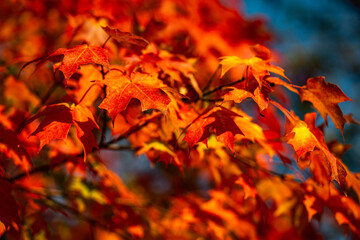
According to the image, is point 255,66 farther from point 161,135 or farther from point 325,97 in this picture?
point 161,135

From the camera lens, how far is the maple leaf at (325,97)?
1236 mm

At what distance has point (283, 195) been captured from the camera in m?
2.01

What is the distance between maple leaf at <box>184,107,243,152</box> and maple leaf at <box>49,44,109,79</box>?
1.32 ft

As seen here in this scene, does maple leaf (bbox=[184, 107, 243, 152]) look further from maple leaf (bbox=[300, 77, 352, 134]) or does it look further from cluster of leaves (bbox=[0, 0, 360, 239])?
maple leaf (bbox=[300, 77, 352, 134])

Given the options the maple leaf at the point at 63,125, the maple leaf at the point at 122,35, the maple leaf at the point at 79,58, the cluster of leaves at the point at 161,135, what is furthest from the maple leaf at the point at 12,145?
the maple leaf at the point at 122,35

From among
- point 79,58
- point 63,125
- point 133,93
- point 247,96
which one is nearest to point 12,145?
point 63,125

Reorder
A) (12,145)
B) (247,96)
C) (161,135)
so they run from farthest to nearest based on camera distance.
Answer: (161,135) < (12,145) < (247,96)

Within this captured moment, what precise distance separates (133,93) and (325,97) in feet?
2.55

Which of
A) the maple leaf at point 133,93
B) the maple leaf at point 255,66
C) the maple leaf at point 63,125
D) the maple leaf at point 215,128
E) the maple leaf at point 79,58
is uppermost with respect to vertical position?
the maple leaf at point 255,66

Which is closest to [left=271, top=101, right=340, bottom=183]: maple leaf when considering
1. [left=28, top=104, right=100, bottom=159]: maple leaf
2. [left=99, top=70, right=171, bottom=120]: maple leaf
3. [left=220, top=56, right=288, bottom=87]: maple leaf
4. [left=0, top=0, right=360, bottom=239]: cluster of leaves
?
[left=0, top=0, right=360, bottom=239]: cluster of leaves

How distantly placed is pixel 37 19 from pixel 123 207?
8.57 feet

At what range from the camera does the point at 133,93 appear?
1124 mm

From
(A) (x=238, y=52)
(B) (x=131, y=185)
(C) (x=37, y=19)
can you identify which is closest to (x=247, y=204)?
(A) (x=238, y=52)

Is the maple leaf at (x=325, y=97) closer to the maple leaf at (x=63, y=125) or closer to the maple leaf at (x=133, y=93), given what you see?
the maple leaf at (x=133, y=93)
